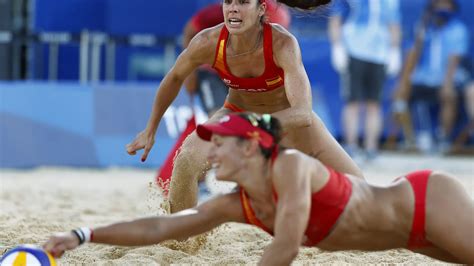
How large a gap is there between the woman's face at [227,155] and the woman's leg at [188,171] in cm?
147

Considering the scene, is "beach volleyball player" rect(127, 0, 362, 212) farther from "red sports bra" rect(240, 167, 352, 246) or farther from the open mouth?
"red sports bra" rect(240, 167, 352, 246)

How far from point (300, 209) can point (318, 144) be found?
1590 mm

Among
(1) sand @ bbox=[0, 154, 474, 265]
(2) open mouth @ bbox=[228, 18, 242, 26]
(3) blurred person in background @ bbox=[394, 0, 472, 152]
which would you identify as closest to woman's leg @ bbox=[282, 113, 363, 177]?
(1) sand @ bbox=[0, 154, 474, 265]

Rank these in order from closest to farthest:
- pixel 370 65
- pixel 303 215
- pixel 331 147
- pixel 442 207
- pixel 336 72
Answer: pixel 303 215 < pixel 442 207 < pixel 331 147 < pixel 370 65 < pixel 336 72

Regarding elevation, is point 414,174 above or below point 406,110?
above

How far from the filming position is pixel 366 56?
13039 millimetres

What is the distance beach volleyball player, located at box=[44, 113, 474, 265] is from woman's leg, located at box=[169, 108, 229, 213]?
1215 mm

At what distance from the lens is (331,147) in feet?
19.8

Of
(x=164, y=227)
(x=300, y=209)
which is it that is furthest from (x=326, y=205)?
(x=164, y=227)

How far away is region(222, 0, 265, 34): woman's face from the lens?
5758mm

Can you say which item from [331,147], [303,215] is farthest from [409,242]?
[331,147]

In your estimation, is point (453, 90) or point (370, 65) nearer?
point (370, 65)

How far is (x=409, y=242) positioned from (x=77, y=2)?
9642 mm

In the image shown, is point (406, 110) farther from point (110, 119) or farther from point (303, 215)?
point (303, 215)
